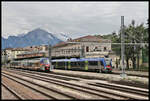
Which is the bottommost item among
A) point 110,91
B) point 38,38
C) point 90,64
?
point 110,91

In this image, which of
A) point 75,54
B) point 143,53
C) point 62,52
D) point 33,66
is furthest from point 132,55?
point 62,52

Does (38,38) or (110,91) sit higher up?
(38,38)

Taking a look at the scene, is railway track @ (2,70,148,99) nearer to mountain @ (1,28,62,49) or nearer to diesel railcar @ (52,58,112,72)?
diesel railcar @ (52,58,112,72)

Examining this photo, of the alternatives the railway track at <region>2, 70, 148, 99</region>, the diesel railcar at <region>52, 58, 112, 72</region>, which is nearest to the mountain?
the diesel railcar at <region>52, 58, 112, 72</region>

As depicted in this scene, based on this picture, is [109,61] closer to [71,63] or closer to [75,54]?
[71,63]

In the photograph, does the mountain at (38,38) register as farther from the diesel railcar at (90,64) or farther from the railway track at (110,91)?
the railway track at (110,91)

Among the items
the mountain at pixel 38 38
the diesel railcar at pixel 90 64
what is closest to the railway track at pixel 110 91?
the diesel railcar at pixel 90 64

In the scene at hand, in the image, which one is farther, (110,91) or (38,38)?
(38,38)

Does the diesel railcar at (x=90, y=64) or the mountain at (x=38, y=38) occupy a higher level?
the mountain at (x=38, y=38)

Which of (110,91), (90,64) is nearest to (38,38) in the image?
(90,64)

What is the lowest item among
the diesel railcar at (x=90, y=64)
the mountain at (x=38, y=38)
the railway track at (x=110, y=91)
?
the railway track at (x=110, y=91)

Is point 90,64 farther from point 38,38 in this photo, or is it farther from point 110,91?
point 38,38

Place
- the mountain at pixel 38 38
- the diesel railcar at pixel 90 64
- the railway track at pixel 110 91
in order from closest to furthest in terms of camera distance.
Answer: the railway track at pixel 110 91 < the diesel railcar at pixel 90 64 < the mountain at pixel 38 38

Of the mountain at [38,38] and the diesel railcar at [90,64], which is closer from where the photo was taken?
the diesel railcar at [90,64]
